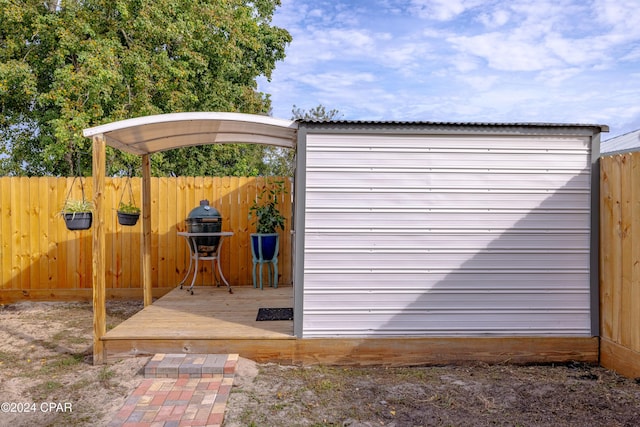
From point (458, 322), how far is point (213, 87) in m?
11.1

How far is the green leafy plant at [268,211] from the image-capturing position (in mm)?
6918

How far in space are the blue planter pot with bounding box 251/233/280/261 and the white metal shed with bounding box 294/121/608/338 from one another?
2592 mm

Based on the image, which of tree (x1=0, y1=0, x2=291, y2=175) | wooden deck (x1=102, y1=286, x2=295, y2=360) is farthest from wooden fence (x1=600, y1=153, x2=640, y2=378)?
tree (x1=0, y1=0, x2=291, y2=175)

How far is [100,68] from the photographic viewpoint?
10.1 metres

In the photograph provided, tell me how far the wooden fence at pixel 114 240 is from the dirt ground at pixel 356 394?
2660 millimetres

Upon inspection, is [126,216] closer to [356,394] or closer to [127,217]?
[127,217]

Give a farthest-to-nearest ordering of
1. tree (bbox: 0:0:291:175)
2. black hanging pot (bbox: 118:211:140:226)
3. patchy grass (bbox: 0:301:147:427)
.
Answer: tree (bbox: 0:0:291:175), black hanging pot (bbox: 118:211:140:226), patchy grass (bbox: 0:301:147:427)

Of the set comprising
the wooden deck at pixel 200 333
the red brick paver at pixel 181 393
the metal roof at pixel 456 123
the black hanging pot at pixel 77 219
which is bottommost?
the red brick paver at pixel 181 393

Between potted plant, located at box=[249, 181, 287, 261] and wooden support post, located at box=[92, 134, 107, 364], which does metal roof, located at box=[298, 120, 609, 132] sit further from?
potted plant, located at box=[249, 181, 287, 261]

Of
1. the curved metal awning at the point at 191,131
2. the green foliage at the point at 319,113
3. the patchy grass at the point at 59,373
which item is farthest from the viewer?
the green foliage at the point at 319,113

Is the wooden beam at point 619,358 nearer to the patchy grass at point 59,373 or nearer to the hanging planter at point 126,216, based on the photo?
the patchy grass at point 59,373

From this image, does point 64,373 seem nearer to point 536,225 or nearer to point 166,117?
point 166,117

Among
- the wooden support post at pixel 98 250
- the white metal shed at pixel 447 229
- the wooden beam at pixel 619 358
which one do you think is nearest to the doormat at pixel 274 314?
the white metal shed at pixel 447 229

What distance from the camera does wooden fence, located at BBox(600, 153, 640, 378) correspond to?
152 inches
